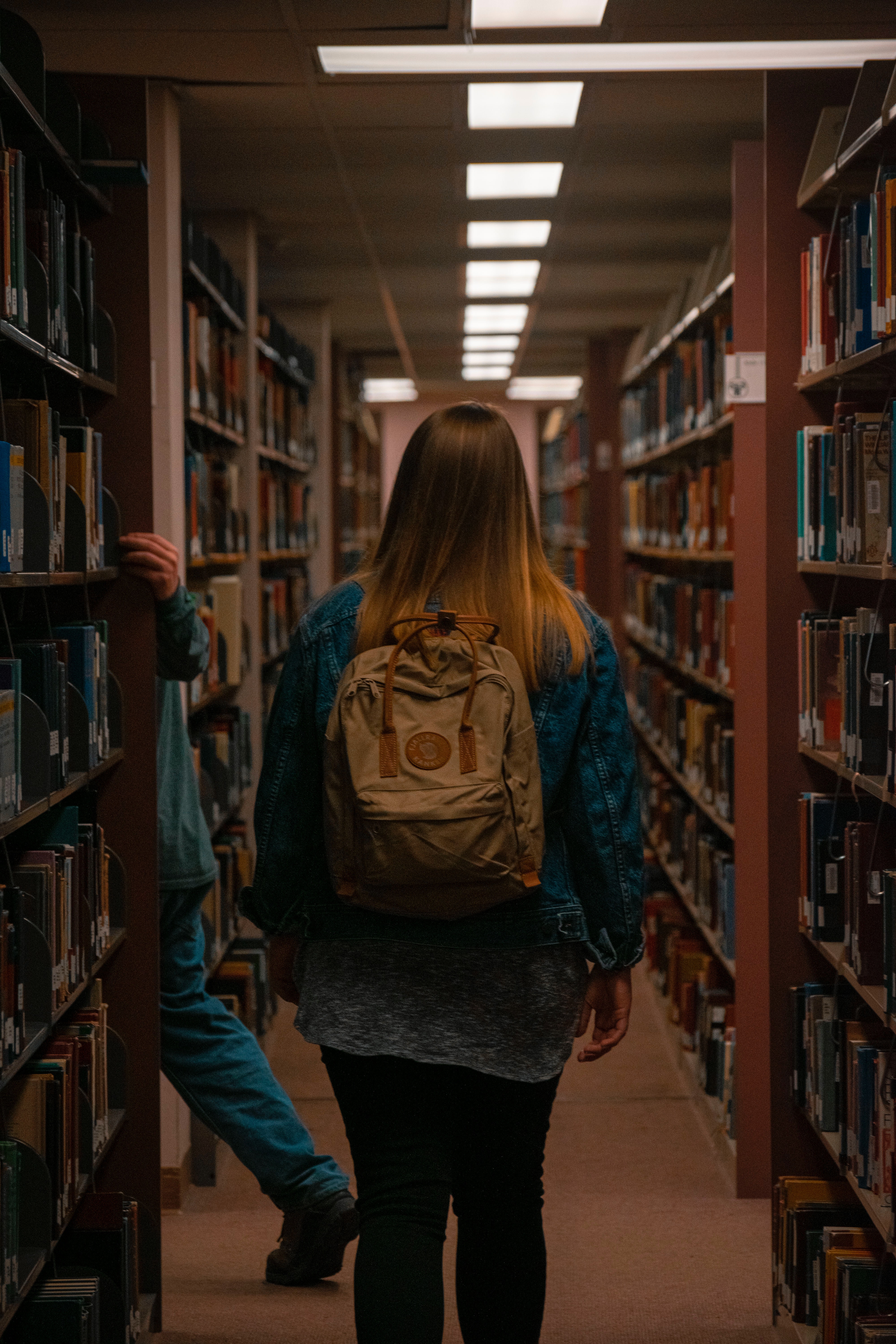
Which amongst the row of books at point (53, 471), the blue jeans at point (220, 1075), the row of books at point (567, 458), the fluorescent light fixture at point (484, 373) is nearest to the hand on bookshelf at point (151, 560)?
the row of books at point (53, 471)

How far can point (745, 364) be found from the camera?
A: 135 inches

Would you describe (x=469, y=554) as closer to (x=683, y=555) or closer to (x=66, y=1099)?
(x=66, y=1099)

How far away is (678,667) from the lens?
5.21 metres

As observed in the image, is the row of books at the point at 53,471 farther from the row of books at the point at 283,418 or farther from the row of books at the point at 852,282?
the row of books at the point at 283,418

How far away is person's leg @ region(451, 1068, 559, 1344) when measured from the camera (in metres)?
1.82

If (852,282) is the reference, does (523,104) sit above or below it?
above

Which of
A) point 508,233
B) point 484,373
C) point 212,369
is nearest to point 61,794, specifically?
point 212,369

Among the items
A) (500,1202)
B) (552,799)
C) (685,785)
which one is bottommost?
(500,1202)

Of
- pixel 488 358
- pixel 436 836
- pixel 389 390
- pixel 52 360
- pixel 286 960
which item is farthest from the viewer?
pixel 389 390

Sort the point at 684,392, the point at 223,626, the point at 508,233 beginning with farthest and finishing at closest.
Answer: the point at 508,233, the point at 684,392, the point at 223,626

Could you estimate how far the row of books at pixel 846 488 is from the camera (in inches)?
93.4

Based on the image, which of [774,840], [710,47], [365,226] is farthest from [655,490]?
[774,840]

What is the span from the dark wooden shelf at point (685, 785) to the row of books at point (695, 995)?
372 millimetres

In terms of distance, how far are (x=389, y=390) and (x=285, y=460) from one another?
7.32m
